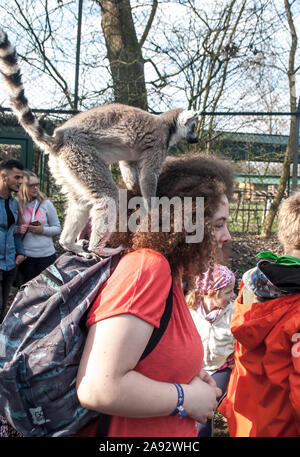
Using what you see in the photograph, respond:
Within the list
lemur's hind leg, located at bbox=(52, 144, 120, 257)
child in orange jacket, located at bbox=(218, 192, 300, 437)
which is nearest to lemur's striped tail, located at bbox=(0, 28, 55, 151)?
lemur's hind leg, located at bbox=(52, 144, 120, 257)

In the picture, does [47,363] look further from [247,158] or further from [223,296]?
[247,158]

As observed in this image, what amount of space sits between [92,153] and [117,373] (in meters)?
1.81

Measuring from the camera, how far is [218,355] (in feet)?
7.42

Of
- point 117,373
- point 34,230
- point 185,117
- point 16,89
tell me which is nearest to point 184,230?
point 117,373

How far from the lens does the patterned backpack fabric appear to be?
937mm

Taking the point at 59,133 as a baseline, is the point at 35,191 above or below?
below

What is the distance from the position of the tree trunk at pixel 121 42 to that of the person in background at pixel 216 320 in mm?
4096

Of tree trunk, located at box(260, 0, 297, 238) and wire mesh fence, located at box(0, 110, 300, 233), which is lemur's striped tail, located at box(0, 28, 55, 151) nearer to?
wire mesh fence, located at box(0, 110, 300, 233)

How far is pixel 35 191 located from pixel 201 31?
3.80 meters

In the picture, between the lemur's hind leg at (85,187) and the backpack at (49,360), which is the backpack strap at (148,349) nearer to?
the backpack at (49,360)

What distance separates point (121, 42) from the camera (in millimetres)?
5758

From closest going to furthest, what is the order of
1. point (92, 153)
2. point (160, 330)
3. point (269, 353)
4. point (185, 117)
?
1. point (160, 330)
2. point (269, 353)
3. point (92, 153)
4. point (185, 117)

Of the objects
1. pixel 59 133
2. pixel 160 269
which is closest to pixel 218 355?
pixel 160 269
